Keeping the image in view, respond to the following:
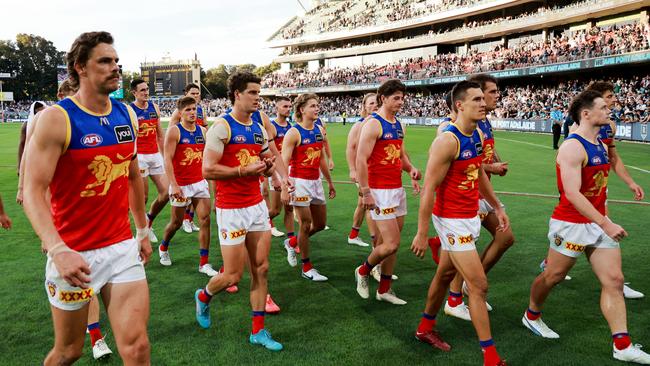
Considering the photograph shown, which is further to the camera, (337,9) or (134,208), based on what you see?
(337,9)

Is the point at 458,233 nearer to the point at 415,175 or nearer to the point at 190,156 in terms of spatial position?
the point at 415,175

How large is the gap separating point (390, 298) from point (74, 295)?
384 cm

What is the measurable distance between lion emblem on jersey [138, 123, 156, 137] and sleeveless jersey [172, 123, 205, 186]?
1.91 m

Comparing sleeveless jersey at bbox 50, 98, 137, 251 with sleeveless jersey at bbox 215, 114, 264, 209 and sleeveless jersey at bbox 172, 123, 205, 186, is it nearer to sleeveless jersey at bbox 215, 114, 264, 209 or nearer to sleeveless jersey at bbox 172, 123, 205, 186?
sleeveless jersey at bbox 215, 114, 264, 209

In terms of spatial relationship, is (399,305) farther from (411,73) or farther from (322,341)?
(411,73)

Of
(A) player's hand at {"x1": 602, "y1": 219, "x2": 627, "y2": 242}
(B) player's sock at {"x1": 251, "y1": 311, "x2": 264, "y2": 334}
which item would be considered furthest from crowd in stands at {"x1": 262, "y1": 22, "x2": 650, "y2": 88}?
(B) player's sock at {"x1": 251, "y1": 311, "x2": 264, "y2": 334}

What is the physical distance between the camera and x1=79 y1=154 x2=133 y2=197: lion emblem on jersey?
3.31 m

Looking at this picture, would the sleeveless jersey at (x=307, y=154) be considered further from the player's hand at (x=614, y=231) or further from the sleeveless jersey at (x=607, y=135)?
the player's hand at (x=614, y=231)

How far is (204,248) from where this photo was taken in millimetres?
7289

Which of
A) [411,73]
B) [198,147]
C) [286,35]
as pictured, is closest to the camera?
[198,147]

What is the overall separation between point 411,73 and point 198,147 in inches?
2142

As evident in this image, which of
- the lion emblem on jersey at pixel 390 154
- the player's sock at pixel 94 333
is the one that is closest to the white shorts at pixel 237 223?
the player's sock at pixel 94 333

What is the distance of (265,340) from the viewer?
4.92m

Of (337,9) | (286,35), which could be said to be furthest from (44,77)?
(337,9)
